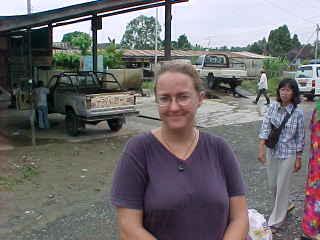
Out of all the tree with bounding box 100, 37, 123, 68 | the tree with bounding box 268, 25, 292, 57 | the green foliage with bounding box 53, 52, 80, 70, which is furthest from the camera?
the tree with bounding box 268, 25, 292, 57

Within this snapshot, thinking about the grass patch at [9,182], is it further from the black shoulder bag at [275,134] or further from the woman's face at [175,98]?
the woman's face at [175,98]

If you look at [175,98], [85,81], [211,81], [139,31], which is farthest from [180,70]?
[139,31]

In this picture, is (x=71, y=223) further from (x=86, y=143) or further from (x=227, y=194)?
(x=86, y=143)

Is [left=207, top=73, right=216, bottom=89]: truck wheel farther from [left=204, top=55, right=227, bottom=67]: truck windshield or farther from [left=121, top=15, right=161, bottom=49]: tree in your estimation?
[left=121, top=15, right=161, bottom=49]: tree

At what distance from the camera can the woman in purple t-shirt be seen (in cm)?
177

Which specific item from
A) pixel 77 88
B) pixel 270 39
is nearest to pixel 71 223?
pixel 77 88

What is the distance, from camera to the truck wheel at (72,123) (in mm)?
11445

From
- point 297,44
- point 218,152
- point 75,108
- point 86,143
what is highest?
point 297,44

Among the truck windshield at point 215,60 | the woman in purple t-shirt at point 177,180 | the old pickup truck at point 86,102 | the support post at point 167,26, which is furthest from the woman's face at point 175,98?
the truck windshield at point 215,60

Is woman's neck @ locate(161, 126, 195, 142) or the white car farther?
the white car

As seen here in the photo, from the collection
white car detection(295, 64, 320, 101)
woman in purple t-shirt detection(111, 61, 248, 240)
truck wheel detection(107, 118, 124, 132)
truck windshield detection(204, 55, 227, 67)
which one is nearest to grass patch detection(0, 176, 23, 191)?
woman in purple t-shirt detection(111, 61, 248, 240)

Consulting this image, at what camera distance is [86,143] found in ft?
34.4

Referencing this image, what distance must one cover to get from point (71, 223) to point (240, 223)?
11.0 ft

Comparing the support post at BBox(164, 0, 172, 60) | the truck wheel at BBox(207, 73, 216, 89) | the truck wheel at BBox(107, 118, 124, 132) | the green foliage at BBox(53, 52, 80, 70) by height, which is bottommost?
the truck wheel at BBox(107, 118, 124, 132)
